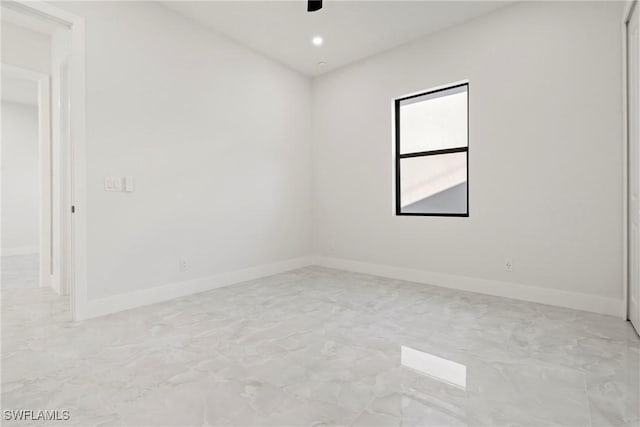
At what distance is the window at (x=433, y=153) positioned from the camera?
143 inches

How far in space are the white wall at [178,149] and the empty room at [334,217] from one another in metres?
0.02

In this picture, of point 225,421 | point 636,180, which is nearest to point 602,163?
point 636,180

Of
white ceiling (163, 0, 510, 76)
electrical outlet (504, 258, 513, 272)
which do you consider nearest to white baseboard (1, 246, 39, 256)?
white ceiling (163, 0, 510, 76)

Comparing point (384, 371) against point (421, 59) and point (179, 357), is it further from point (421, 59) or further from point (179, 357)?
point (421, 59)

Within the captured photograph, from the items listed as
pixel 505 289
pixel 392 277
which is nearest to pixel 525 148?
pixel 505 289

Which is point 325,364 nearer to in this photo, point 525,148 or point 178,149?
point 178,149

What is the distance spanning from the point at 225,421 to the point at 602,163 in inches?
136

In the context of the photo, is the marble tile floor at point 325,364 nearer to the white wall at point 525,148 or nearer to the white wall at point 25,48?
the white wall at point 525,148

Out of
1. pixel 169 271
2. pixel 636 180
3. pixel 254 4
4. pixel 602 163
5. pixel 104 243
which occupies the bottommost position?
pixel 169 271

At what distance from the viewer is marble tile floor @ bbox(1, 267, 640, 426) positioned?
1.42m

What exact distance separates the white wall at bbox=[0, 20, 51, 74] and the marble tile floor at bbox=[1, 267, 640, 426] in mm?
2666

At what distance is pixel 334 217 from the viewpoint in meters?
4.76

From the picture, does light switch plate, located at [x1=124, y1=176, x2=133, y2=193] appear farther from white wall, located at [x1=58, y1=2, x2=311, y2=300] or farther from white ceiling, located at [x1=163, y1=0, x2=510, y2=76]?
white ceiling, located at [x1=163, y1=0, x2=510, y2=76]

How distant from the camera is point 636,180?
7.74 ft
